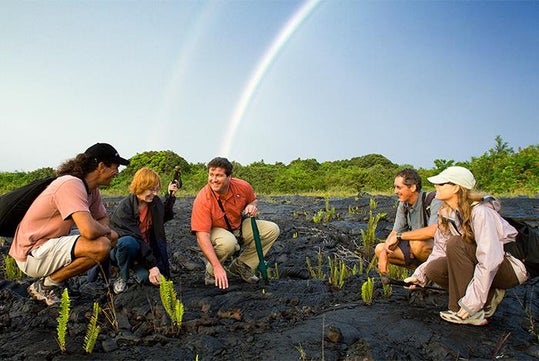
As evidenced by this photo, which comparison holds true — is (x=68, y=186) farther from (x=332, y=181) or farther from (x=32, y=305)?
(x=332, y=181)

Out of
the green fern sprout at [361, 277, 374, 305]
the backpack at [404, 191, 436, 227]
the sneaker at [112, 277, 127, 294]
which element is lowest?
the green fern sprout at [361, 277, 374, 305]

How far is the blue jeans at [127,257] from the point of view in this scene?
418 centimetres

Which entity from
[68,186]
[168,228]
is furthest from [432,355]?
[168,228]

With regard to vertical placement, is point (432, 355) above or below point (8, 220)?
below

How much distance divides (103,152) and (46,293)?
1.33 metres

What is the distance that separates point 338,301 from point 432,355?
112cm

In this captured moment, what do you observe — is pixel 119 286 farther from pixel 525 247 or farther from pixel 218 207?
pixel 525 247

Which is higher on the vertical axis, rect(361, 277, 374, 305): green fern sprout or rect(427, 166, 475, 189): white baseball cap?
rect(427, 166, 475, 189): white baseball cap

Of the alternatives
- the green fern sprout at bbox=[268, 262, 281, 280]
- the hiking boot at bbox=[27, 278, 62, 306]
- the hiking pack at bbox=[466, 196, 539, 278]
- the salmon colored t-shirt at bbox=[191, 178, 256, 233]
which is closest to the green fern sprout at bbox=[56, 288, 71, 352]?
the hiking boot at bbox=[27, 278, 62, 306]

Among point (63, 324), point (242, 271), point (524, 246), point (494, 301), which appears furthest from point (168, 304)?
point (524, 246)

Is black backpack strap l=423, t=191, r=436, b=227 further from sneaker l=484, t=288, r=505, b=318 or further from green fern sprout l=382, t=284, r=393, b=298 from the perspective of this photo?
sneaker l=484, t=288, r=505, b=318

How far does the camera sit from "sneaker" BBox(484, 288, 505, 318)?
3429 millimetres

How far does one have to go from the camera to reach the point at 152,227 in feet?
15.1

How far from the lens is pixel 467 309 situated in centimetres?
321
